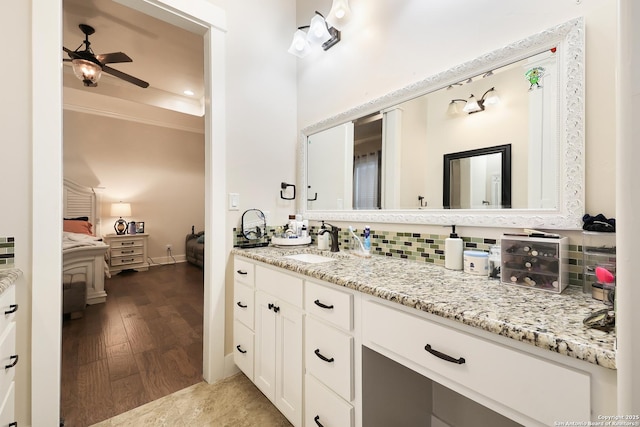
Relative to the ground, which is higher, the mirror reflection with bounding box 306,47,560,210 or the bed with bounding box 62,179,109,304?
the mirror reflection with bounding box 306,47,560,210

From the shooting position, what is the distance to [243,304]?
1711mm

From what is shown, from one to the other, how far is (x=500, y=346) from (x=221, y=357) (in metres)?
1.76

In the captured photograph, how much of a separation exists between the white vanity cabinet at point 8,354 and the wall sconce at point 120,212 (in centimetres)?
434

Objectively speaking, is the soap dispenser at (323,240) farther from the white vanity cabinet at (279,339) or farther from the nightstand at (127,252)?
the nightstand at (127,252)

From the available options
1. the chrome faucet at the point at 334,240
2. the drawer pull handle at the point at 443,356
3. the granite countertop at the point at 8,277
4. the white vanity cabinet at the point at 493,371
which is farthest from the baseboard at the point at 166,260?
the drawer pull handle at the point at 443,356

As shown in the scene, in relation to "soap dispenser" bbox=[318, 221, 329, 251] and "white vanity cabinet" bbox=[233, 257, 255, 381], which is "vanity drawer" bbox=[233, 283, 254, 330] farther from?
"soap dispenser" bbox=[318, 221, 329, 251]

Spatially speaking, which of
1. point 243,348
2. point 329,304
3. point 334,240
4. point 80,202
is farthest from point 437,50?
point 80,202

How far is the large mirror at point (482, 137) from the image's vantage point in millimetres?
988

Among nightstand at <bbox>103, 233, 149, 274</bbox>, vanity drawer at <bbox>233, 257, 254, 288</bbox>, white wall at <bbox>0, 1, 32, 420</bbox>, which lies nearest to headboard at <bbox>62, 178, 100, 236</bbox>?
nightstand at <bbox>103, 233, 149, 274</bbox>

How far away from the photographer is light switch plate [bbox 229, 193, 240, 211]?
1.91 meters

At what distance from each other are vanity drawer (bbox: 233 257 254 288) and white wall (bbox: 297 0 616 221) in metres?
1.27

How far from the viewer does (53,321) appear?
1319mm

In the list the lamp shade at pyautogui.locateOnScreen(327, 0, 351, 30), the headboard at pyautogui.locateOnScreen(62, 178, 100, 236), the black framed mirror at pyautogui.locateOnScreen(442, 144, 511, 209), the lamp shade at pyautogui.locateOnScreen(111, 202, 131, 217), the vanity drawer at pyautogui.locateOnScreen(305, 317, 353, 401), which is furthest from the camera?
the lamp shade at pyautogui.locateOnScreen(111, 202, 131, 217)

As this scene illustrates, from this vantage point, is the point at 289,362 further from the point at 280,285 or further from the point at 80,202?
the point at 80,202
